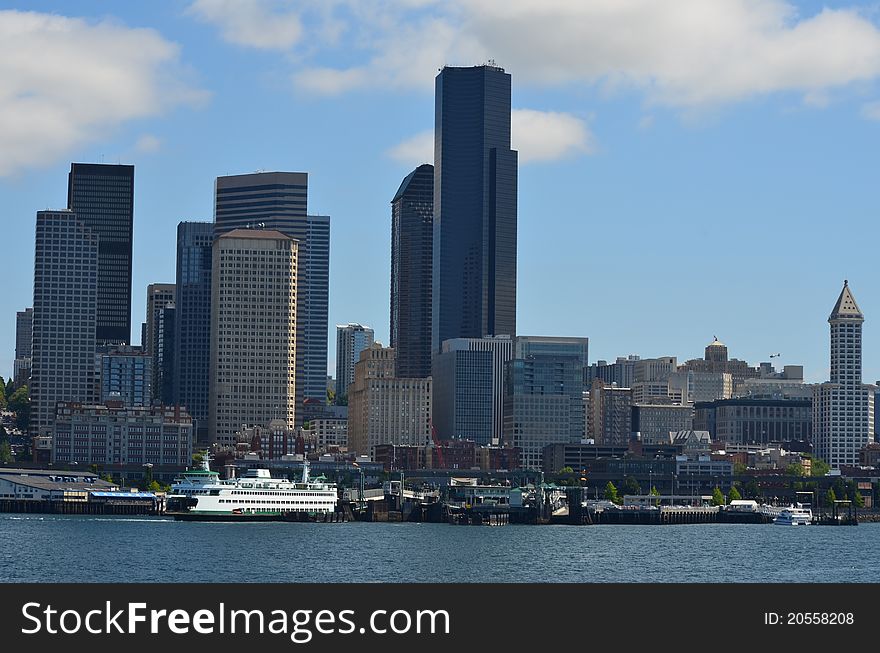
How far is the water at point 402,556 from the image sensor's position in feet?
395

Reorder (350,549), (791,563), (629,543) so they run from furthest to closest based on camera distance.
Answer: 1. (629,543)
2. (350,549)
3. (791,563)

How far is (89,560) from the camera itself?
132125mm

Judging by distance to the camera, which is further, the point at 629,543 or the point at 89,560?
the point at 629,543

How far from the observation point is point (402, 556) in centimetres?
14500

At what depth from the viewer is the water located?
395 feet
